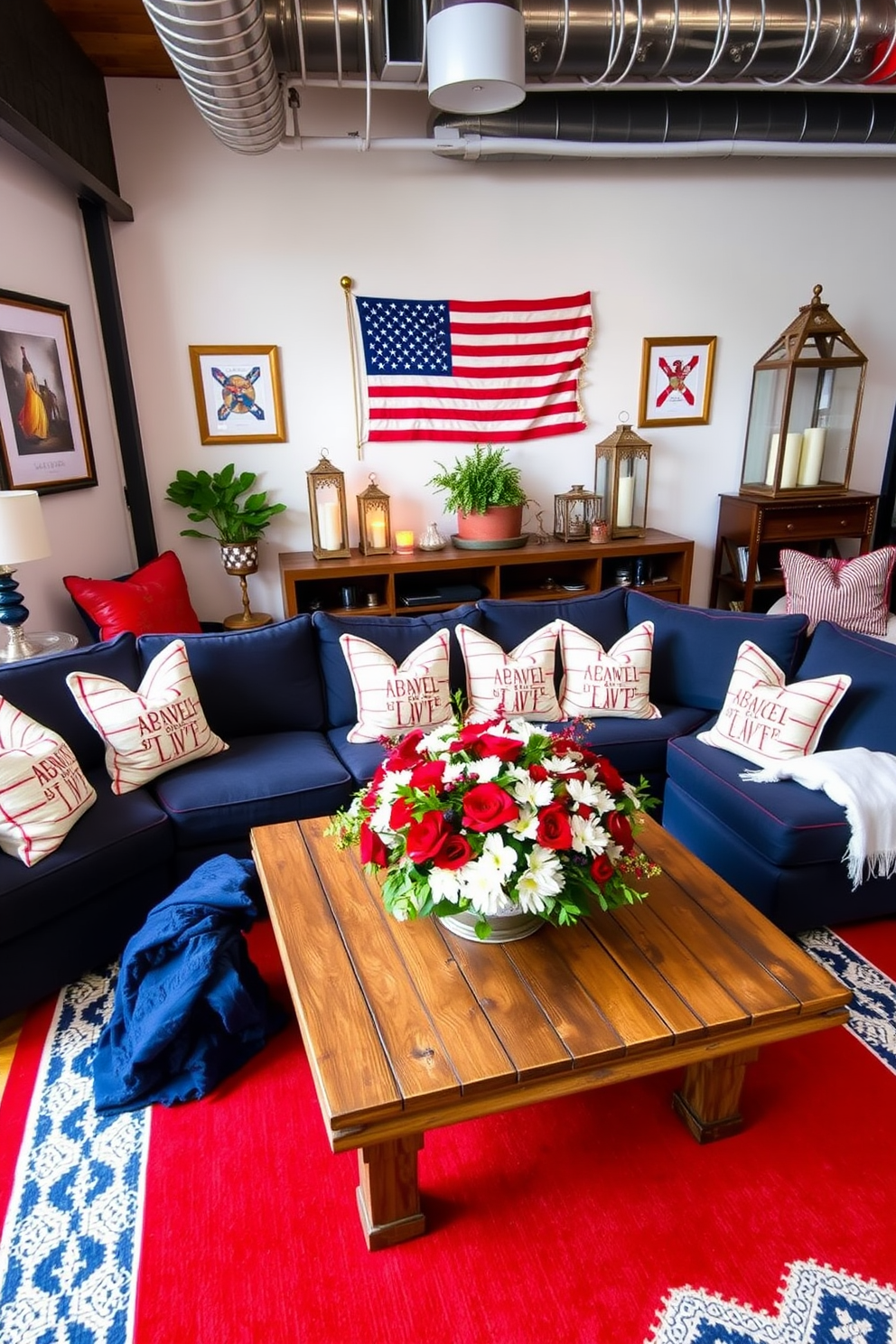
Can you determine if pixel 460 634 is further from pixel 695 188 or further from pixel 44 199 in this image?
pixel 695 188

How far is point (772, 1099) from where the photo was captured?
73.8 inches

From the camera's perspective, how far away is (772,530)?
411 cm

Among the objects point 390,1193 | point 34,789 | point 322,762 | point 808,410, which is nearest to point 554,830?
point 390,1193

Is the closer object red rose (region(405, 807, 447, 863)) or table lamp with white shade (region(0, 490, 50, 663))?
red rose (region(405, 807, 447, 863))

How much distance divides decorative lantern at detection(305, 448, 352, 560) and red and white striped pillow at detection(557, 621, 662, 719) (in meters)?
1.34

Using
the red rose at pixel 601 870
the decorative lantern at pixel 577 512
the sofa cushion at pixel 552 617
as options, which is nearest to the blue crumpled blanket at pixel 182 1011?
the red rose at pixel 601 870

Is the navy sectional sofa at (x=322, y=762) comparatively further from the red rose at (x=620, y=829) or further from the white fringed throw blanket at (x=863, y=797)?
the red rose at (x=620, y=829)

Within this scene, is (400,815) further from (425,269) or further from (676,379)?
(676,379)

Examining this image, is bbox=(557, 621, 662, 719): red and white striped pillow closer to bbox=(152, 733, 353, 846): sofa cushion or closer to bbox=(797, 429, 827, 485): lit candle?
bbox=(152, 733, 353, 846): sofa cushion

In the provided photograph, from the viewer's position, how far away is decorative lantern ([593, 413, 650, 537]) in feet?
13.3

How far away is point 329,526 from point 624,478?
157 cm

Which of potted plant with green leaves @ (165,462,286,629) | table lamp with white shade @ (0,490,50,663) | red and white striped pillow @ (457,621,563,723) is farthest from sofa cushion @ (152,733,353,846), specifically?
potted plant with green leaves @ (165,462,286,629)

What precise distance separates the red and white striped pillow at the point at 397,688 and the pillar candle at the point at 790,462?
234 centimetres

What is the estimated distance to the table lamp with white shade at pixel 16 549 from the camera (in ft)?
8.00
